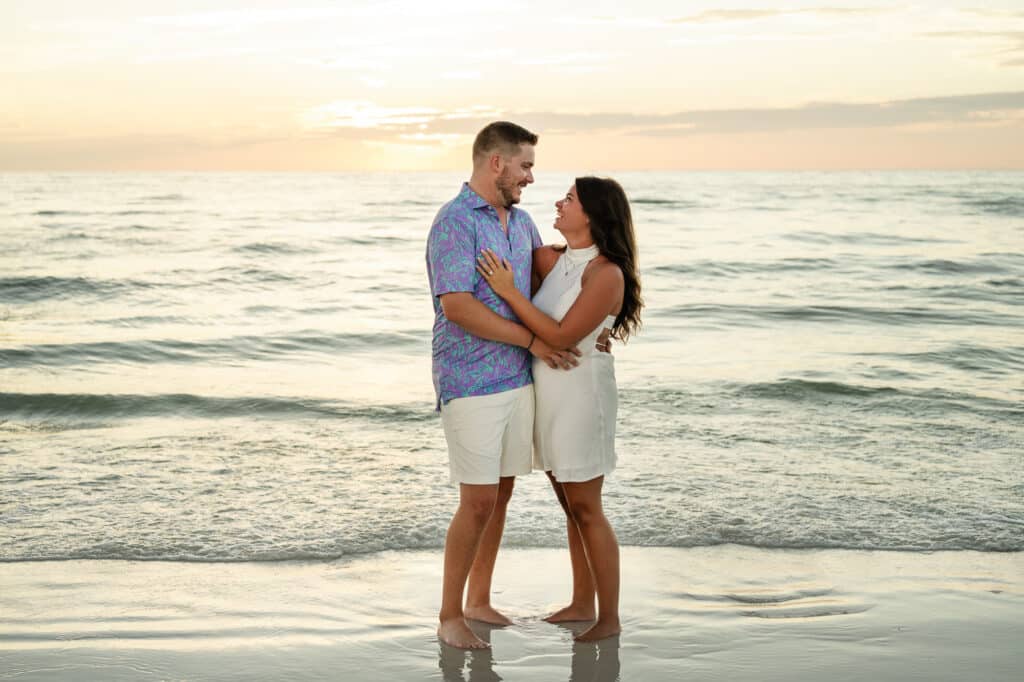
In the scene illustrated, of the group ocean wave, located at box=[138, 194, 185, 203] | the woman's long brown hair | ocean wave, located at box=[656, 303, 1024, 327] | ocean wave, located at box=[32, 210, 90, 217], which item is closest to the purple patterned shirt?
the woman's long brown hair

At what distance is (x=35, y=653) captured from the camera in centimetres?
407

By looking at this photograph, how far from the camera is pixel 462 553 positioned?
419 cm

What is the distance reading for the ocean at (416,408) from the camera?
6.05 m

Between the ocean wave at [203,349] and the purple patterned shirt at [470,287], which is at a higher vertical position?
the purple patterned shirt at [470,287]

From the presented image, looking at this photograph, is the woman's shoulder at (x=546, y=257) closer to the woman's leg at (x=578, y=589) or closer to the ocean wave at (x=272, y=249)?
the woman's leg at (x=578, y=589)

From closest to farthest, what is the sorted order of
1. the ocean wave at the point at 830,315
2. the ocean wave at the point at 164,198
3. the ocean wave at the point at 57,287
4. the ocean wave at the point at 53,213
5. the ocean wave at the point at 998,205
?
the ocean wave at the point at 830,315 → the ocean wave at the point at 57,287 → the ocean wave at the point at 53,213 → the ocean wave at the point at 998,205 → the ocean wave at the point at 164,198

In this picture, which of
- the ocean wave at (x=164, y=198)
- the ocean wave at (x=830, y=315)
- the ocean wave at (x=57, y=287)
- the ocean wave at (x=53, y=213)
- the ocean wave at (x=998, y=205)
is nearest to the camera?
the ocean wave at (x=830, y=315)

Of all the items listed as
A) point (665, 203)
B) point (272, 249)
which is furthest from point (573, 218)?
point (665, 203)

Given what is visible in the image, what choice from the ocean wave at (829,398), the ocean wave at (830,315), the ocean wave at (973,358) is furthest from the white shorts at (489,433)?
the ocean wave at (830,315)

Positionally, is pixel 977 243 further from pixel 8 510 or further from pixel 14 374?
pixel 8 510

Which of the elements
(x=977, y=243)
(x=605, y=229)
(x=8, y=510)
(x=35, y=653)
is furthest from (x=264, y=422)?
(x=977, y=243)

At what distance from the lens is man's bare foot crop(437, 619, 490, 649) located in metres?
4.14

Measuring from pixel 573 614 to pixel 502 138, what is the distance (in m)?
2.03

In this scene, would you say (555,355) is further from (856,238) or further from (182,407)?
(856,238)
